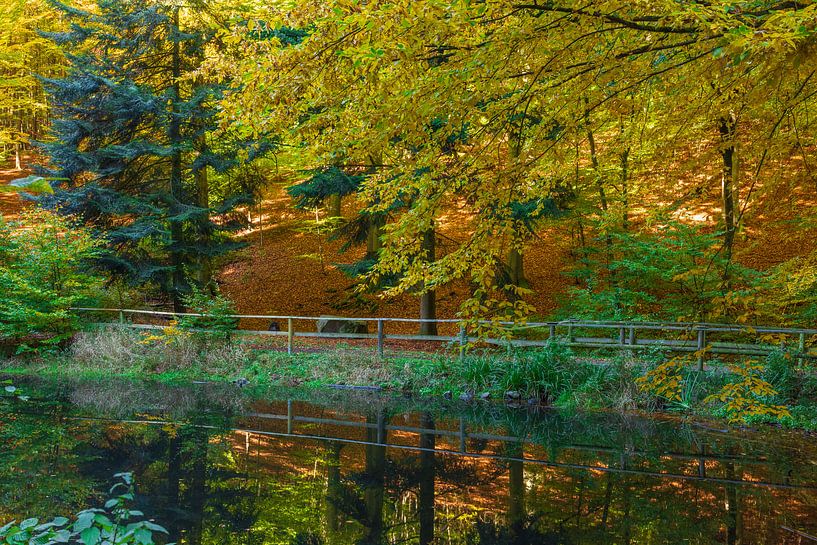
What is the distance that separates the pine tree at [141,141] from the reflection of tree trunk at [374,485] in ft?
29.5

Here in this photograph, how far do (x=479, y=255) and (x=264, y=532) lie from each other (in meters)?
2.84

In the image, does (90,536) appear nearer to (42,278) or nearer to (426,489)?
(426,489)

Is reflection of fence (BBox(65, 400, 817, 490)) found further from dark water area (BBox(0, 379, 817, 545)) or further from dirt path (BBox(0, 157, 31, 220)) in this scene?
dirt path (BBox(0, 157, 31, 220))

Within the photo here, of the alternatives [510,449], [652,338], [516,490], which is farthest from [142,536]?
[652,338]

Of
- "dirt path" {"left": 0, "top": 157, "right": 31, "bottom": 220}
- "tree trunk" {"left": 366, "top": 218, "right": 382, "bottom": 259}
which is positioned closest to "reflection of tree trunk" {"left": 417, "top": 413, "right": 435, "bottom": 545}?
"tree trunk" {"left": 366, "top": 218, "right": 382, "bottom": 259}

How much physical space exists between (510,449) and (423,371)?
3.99 m

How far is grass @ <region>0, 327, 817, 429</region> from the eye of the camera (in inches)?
377

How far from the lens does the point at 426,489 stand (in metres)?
6.09

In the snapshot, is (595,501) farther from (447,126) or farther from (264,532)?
(447,126)

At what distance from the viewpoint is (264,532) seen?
15.9 ft

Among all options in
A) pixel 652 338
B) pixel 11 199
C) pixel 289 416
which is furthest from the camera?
pixel 11 199

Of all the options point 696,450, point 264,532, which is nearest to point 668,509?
point 696,450

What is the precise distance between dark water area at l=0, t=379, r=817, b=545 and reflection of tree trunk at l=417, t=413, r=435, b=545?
23 millimetres

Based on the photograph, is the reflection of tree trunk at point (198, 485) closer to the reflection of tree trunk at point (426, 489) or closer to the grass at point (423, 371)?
the reflection of tree trunk at point (426, 489)
